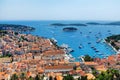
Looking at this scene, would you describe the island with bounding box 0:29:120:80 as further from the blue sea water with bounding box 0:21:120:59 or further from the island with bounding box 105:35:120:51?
the island with bounding box 105:35:120:51

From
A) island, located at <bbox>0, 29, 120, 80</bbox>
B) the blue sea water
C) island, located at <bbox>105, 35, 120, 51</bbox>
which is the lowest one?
the blue sea water

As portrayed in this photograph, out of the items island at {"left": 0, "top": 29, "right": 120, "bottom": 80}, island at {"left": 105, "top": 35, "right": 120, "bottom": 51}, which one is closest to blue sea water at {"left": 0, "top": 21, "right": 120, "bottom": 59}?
island at {"left": 105, "top": 35, "right": 120, "bottom": 51}

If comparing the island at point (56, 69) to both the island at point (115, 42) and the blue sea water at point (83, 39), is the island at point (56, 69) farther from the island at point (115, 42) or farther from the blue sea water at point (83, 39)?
the island at point (115, 42)

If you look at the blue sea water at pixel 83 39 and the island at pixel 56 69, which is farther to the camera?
the blue sea water at pixel 83 39

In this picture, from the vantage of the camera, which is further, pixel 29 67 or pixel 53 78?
pixel 29 67

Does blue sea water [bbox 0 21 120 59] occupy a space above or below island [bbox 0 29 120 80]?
below

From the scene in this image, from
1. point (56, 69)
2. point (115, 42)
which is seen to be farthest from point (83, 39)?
point (56, 69)

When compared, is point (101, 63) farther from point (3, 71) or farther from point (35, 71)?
point (3, 71)

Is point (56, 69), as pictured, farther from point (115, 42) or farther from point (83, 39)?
point (83, 39)

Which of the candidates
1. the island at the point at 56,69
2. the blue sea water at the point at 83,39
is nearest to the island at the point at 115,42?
the blue sea water at the point at 83,39

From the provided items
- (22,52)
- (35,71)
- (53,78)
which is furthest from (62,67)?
(22,52)

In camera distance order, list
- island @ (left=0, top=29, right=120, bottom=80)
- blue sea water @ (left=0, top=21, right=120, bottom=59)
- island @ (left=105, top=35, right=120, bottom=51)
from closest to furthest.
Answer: island @ (left=0, top=29, right=120, bottom=80) < blue sea water @ (left=0, top=21, right=120, bottom=59) < island @ (left=105, top=35, right=120, bottom=51)
